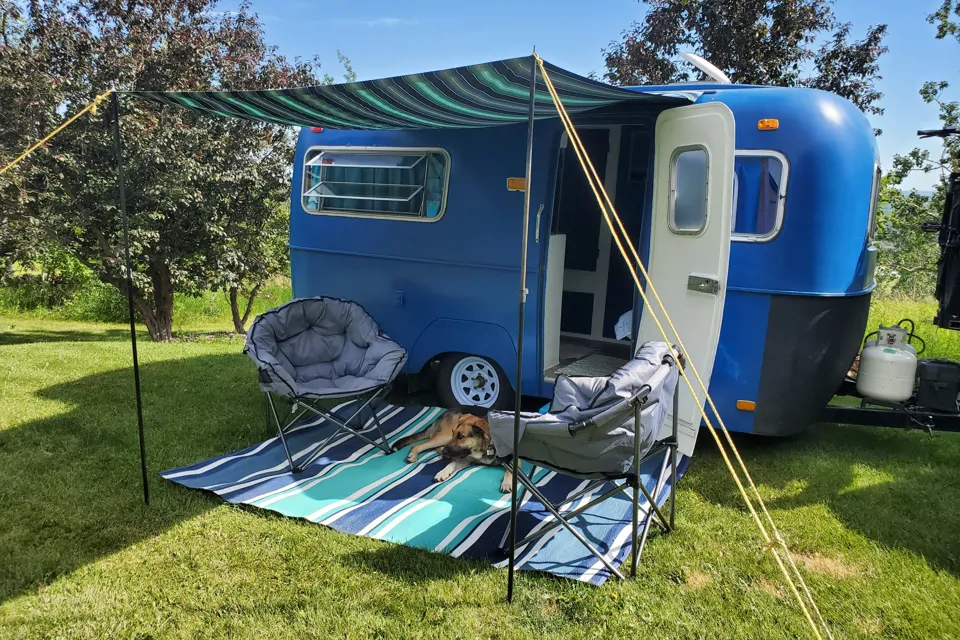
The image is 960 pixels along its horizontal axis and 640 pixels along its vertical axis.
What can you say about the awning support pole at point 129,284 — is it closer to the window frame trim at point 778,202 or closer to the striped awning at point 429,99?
the striped awning at point 429,99

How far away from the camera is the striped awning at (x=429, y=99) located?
10.4ft

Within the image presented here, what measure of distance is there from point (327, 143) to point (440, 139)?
3.74 feet

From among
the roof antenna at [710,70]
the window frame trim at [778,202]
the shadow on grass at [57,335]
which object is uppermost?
the roof antenna at [710,70]

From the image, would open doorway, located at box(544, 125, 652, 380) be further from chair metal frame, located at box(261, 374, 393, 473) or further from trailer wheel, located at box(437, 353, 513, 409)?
chair metal frame, located at box(261, 374, 393, 473)

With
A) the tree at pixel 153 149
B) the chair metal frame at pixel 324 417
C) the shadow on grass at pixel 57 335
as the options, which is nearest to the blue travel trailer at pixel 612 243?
the chair metal frame at pixel 324 417

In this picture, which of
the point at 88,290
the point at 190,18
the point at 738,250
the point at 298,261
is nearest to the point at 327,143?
the point at 298,261

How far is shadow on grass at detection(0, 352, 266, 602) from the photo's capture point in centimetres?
334

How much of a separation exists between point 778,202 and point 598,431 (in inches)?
79.8

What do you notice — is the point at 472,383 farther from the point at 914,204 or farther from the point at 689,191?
the point at 914,204

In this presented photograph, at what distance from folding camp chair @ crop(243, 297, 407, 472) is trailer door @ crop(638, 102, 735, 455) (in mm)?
1982

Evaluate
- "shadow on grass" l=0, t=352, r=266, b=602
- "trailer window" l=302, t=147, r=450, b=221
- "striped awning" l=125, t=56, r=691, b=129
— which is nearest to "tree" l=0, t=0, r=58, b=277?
"shadow on grass" l=0, t=352, r=266, b=602

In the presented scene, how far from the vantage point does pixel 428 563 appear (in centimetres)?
326

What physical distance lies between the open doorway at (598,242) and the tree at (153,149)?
5844mm

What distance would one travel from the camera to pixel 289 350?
5184mm
